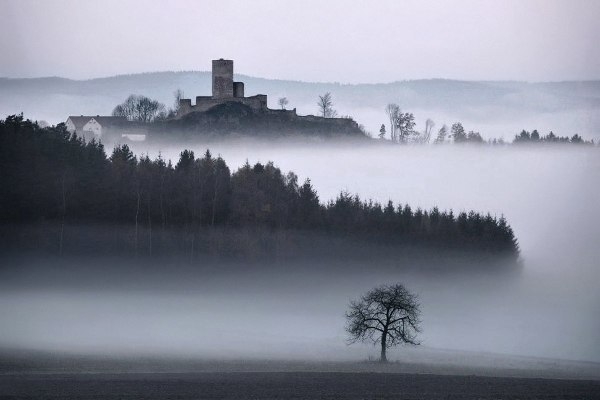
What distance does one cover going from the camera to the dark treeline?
106 meters

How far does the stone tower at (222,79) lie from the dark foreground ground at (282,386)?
9699 cm

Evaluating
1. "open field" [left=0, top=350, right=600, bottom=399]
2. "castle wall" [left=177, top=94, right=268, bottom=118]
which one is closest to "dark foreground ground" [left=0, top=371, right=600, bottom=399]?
"open field" [left=0, top=350, right=600, bottom=399]

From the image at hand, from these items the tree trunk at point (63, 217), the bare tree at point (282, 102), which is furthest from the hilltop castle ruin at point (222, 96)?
the tree trunk at point (63, 217)

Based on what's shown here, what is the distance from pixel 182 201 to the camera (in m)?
116

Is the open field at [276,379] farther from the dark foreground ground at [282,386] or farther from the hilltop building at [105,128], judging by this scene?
the hilltop building at [105,128]

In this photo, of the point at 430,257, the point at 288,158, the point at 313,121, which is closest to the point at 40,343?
the point at 430,257

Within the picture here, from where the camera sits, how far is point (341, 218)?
127375 millimetres

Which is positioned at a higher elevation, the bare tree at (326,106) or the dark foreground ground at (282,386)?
the bare tree at (326,106)

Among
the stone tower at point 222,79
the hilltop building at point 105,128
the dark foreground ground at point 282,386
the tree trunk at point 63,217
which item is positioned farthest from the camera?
the hilltop building at point 105,128

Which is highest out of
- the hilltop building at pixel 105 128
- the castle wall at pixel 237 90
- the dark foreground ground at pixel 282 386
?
the castle wall at pixel 237 90

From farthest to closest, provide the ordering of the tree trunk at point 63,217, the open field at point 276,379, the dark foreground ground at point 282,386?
the tree trunk at point 63,217 < the open field at point 276,379 < the dark foreground ground at point 282,386

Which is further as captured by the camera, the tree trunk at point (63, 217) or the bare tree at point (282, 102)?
the bare tree at point (282, 102)

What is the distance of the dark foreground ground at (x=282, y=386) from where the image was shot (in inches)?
2023

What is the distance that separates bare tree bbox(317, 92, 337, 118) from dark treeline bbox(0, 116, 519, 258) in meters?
50.2
